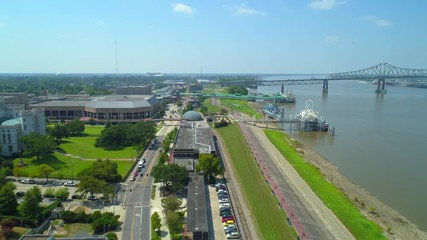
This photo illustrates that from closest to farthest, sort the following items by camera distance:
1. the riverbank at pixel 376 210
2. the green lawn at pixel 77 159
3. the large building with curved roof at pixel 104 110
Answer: the riverbank at pixel 376 210 < the green lawn at pixel 77 159 < the large building with curved roof at pixel 104 110

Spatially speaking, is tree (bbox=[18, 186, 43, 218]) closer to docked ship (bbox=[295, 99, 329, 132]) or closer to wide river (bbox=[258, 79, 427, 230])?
wide river (bbox=[258, 79, 427, 230])

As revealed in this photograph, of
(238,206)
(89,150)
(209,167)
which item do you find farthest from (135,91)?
(238,206)

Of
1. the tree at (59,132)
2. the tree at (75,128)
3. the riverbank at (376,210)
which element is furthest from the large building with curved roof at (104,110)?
the riverbank at (376,210)

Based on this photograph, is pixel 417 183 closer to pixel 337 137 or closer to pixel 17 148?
pixel 337 137

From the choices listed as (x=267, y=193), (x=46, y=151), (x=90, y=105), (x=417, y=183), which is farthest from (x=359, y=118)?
(x=46, y=151)

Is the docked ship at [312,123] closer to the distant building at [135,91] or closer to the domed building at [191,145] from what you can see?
the domed building at [191,145]

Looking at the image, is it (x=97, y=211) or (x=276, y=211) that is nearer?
(x=97, y=211)
